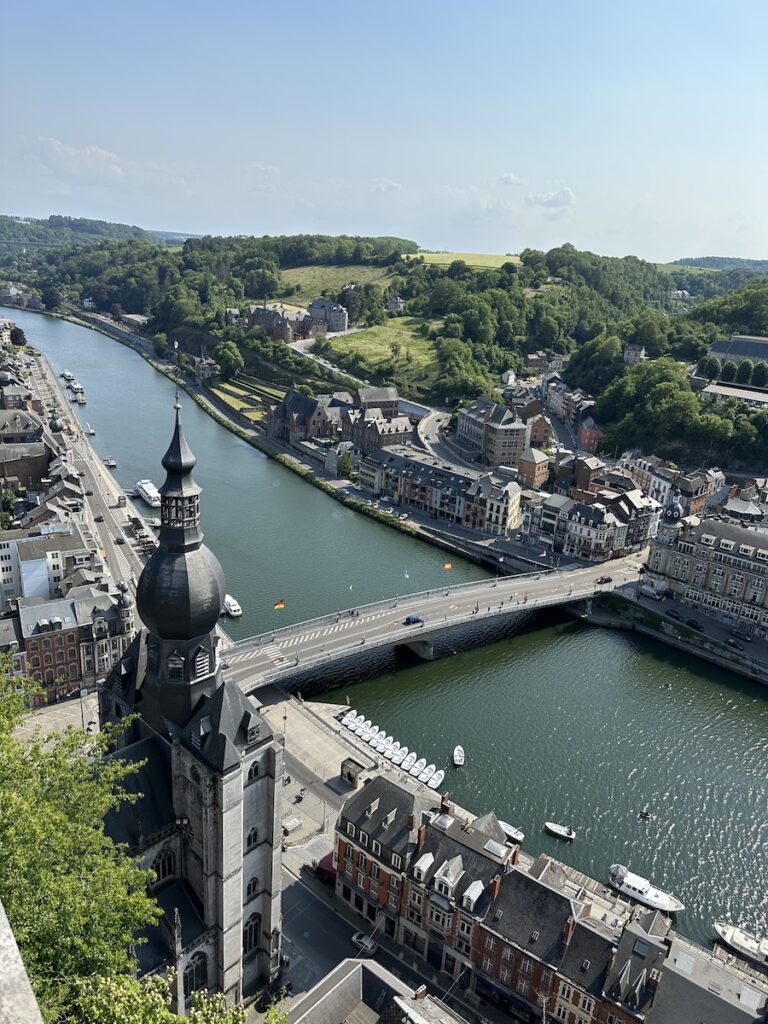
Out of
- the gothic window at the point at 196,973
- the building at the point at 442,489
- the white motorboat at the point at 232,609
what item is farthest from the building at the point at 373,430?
the gothic window at the point at 196,973

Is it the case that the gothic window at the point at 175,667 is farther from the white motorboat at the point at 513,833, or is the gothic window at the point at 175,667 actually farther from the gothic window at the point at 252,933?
the white motorboat at the point at 513,833

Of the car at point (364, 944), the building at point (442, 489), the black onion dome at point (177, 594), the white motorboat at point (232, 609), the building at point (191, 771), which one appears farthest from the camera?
the building at point (442, 489)

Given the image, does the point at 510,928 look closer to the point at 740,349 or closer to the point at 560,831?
the point at 560,831

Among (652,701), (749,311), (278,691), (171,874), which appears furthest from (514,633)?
(749,311)

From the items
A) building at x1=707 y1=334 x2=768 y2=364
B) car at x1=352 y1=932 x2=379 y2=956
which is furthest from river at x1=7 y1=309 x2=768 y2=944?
building at x1=707 y1=334 x2=768 y2=364

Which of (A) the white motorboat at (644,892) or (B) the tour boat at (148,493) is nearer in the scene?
(A) the white motorboat at (644,892)

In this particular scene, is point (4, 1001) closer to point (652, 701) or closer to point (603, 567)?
point (652, 701)

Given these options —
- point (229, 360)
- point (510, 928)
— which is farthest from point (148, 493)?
point (510, 928)
